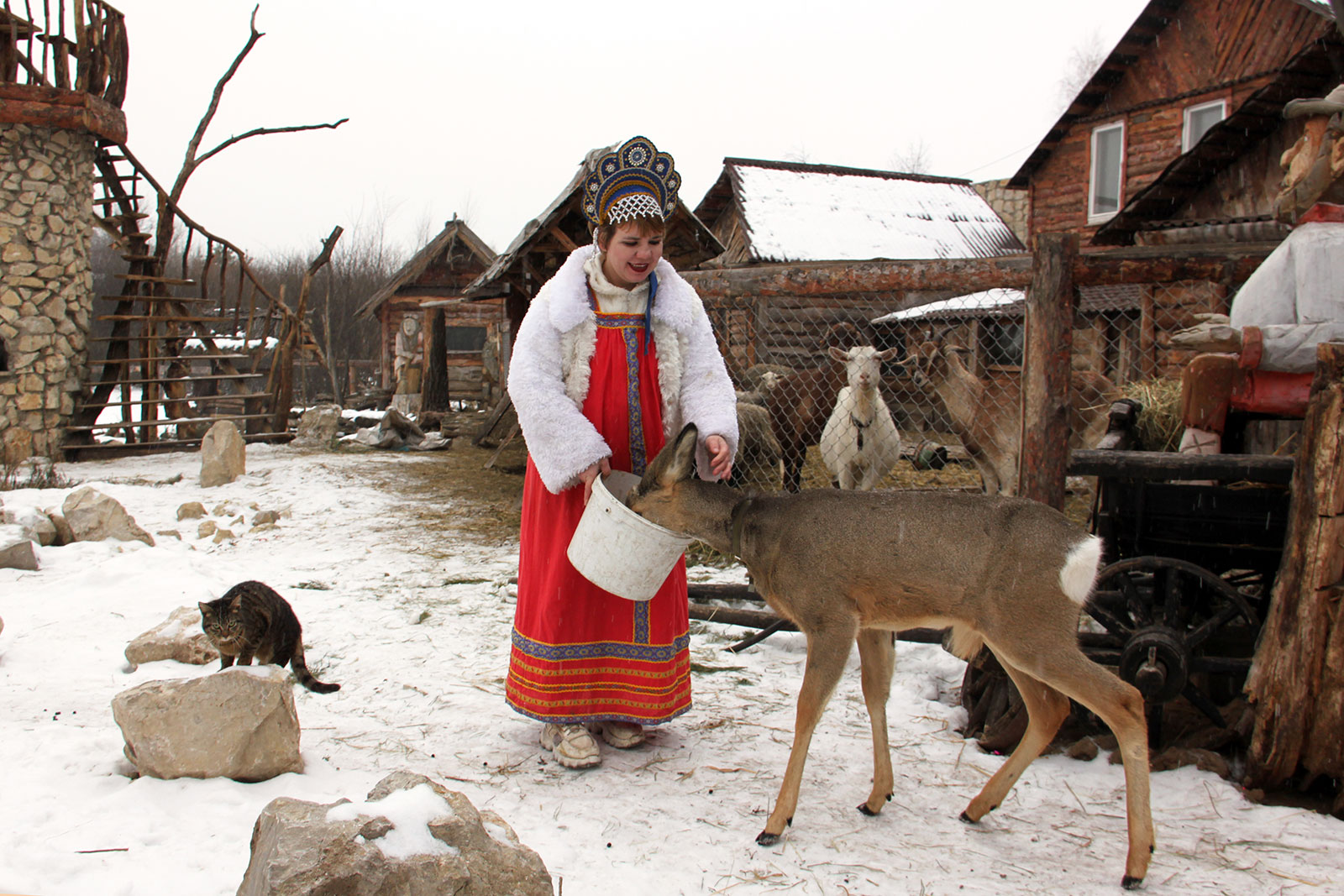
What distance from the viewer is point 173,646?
4.46 meters

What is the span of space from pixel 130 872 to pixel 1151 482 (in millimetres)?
3803

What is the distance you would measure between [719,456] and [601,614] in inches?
33.5

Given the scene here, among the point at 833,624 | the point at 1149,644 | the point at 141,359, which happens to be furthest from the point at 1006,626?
the point at 141,359

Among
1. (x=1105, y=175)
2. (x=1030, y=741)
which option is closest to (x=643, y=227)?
(x=1030, y=741)

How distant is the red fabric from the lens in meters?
3.64

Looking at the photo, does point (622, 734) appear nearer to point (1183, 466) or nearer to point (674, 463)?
point (674, 463)

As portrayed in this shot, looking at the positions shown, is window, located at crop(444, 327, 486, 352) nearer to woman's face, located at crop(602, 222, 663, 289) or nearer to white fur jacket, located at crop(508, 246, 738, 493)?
white fur jacket, located at crop(508, 246, 738, 493)

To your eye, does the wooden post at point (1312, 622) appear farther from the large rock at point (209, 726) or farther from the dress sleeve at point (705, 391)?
the large rock at point (209, 726)

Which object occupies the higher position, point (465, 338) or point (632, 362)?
point (465, 338)

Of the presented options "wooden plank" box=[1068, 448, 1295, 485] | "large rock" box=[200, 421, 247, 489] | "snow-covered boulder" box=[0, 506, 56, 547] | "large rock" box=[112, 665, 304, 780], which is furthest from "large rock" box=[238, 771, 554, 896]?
"large rock" box=[200, 421, 247, 489]

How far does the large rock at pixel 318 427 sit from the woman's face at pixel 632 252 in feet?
46.1

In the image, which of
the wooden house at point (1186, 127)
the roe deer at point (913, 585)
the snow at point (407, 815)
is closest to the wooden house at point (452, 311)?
the wooden house at point (1186, 127)

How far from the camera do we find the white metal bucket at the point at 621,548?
312 centimetres

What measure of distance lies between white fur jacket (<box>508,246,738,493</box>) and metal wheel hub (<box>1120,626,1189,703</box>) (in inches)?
66.2
